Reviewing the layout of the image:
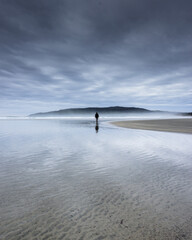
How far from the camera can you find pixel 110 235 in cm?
264

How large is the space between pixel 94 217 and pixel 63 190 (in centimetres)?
139

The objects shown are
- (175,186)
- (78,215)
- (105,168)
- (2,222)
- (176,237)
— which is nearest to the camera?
(176,237)

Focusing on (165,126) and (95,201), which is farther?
(165,126)

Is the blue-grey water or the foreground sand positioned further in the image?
the foreground sand

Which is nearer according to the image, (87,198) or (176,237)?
(176,237)

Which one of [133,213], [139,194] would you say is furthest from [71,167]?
[133,213]

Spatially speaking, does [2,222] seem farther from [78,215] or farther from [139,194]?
[139,194]

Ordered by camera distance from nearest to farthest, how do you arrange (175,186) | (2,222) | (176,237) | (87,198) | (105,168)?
(176,237)
(2,222)
(87,198)
(175,186)
(105,168)

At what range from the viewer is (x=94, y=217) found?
3119 mm

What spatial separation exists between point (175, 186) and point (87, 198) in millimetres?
2569

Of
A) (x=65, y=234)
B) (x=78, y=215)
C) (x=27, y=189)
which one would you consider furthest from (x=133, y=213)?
(x=27, y=189)

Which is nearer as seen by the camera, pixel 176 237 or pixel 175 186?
pixel 176 237

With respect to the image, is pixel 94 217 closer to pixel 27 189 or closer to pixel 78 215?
pixel 78 215

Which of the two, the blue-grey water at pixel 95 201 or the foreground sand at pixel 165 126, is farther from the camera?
the foreground sand at pixel 165 126
